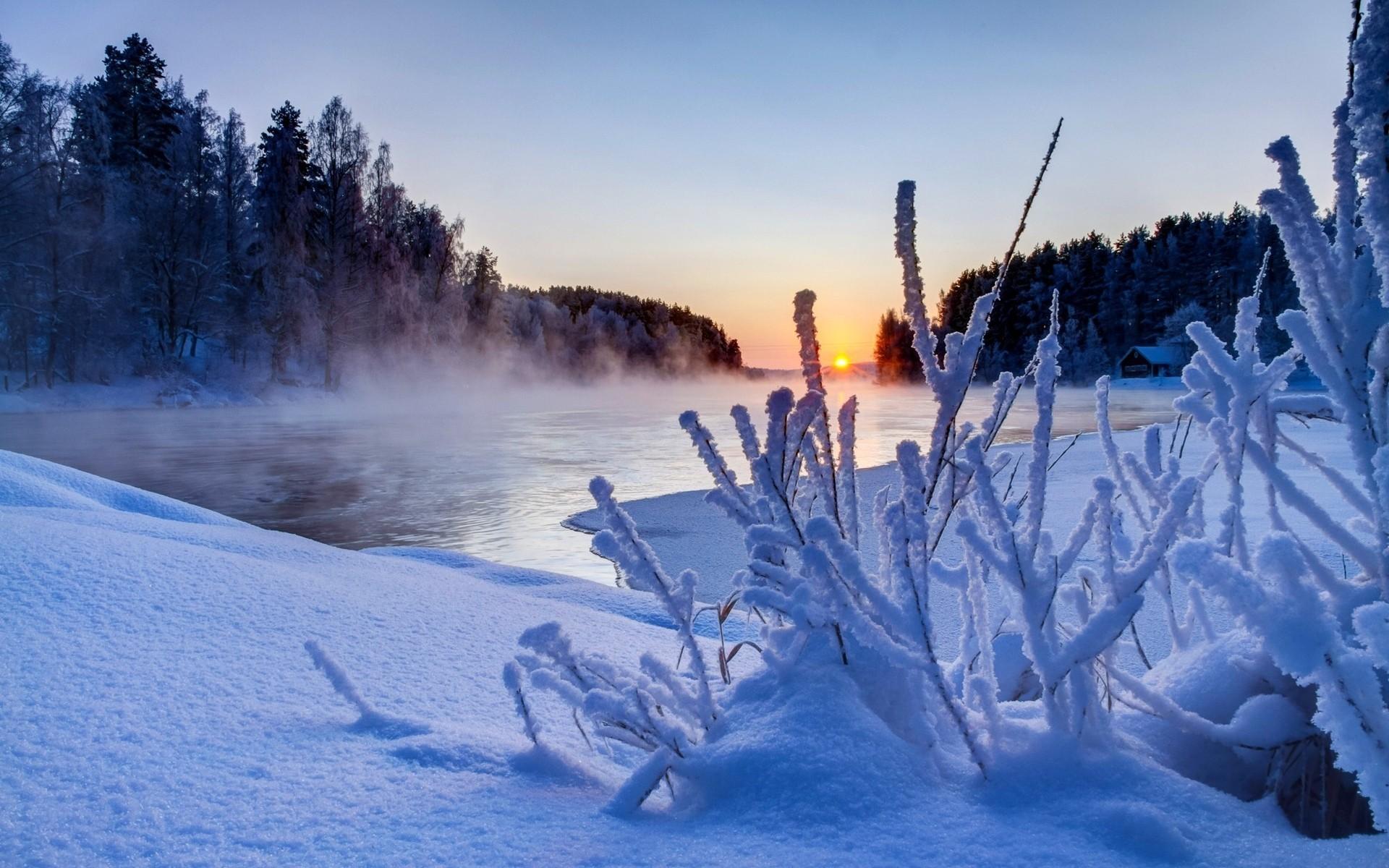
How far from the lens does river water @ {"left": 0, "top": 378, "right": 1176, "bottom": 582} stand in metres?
6.88

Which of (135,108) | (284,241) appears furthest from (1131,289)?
(135,108)

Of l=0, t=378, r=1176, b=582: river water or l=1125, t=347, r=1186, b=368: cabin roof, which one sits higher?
l=1125, t=347, r=1186, b=368: cabin roof

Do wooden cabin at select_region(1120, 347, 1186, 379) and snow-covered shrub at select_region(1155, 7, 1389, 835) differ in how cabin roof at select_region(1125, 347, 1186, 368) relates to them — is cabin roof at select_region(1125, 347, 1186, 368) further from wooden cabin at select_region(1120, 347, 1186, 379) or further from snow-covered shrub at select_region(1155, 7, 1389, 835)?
snow-covered shrub at select_region(1155, 7, 1389, 835)

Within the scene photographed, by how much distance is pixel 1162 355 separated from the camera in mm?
54562

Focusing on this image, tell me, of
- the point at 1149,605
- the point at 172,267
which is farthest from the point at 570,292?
the point at 1149,605


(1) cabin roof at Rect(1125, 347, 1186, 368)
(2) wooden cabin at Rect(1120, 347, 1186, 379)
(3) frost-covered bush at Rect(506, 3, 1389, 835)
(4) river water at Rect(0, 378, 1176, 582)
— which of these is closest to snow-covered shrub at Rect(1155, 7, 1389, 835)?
(3) frost-covered bush at Rect(506, 3, 1389, 835)

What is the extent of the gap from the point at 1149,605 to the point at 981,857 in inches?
135

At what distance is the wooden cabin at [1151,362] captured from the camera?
5366cm

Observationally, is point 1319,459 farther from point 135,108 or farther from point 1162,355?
point 1162,355

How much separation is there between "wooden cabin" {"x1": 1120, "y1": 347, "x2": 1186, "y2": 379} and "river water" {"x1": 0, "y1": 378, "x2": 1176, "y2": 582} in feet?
108

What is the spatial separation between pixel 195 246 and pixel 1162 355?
5945 cm

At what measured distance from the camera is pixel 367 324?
33.2 meters

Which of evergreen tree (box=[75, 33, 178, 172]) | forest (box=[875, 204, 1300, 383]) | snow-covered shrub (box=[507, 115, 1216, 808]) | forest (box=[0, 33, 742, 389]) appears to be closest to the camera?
snow-covered shrub (box=[507, 115, 1216, 808])

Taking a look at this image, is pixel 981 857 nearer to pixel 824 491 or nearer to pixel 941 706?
pixel 941 706
